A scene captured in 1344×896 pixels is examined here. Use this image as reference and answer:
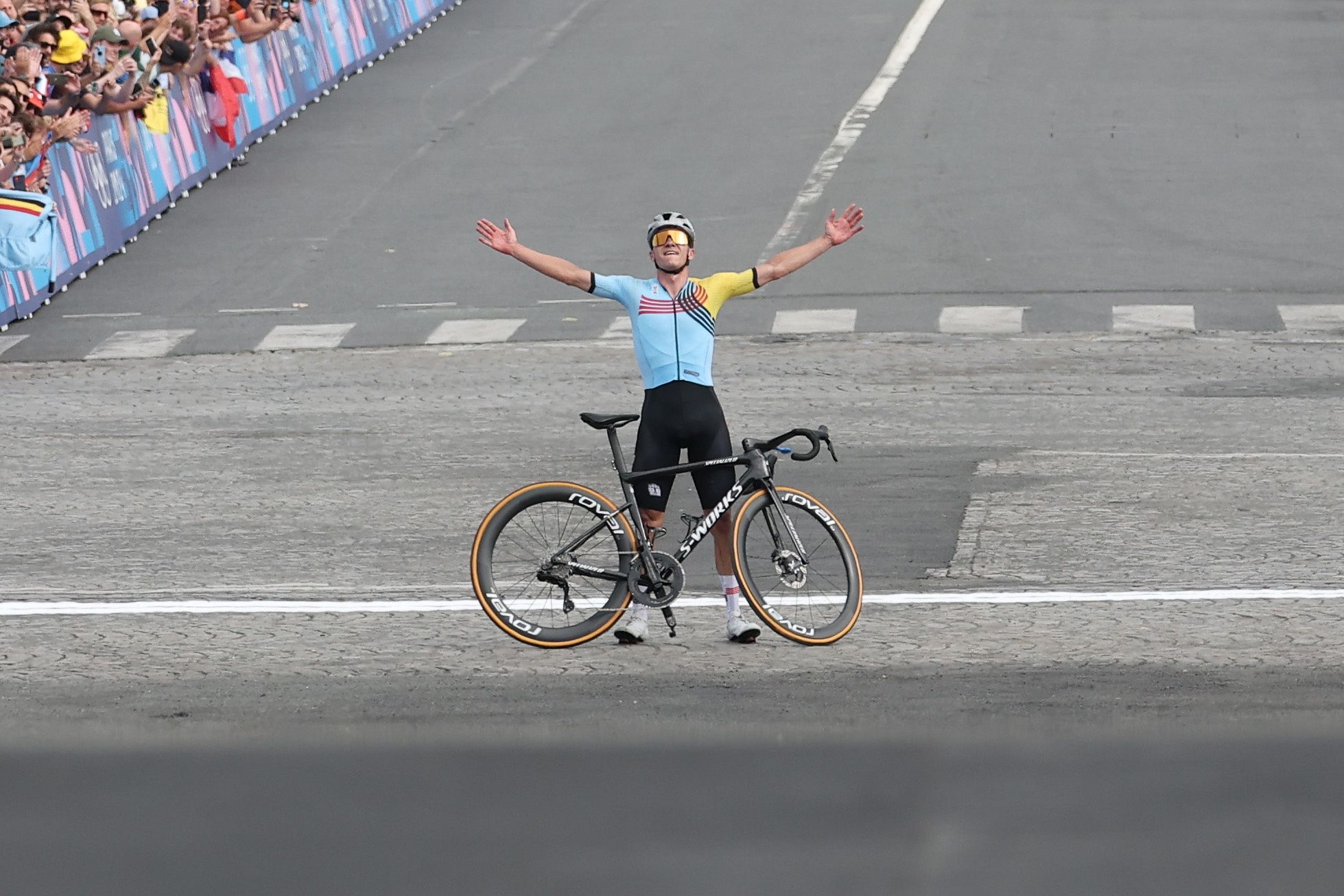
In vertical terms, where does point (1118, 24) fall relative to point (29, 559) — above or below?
below

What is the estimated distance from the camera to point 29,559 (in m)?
11.3

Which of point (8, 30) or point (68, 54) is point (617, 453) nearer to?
point (68, 54)

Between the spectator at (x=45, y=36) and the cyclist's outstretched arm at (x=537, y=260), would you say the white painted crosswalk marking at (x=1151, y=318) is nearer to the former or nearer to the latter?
Result: the cyclist's outstretched arm at (x=537, y=260)

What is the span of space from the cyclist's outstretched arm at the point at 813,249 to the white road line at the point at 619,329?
933cm

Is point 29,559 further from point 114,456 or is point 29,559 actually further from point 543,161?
point 543,161

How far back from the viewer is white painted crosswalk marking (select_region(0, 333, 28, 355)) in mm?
19016

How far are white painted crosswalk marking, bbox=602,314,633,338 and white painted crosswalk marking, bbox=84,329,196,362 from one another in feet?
13.1

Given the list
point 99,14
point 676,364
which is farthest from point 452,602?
point 99,14

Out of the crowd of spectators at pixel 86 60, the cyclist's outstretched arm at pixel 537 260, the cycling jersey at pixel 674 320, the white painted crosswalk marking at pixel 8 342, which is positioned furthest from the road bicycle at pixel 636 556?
the crowd of spectators at pixel 86 60

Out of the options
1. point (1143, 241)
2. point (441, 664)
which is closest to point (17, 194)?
point (441, 664)

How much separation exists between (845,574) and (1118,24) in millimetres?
27263

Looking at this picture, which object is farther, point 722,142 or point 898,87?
point 898,87

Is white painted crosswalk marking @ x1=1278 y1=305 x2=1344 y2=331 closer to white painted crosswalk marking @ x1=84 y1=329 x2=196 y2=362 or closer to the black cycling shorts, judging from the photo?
white painted crosswalk marking @ x1=84 y1=329 x2=196 y2=362

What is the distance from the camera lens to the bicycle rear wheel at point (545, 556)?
29.7ft
